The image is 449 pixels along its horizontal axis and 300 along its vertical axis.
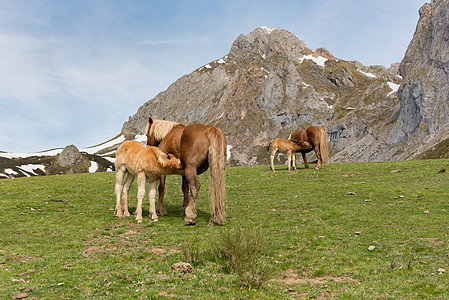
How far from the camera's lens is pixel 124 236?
12.6m

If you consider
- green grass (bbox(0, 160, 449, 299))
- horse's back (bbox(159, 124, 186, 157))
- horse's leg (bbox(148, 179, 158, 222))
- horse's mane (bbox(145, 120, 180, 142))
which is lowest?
green grass (bbox(0, 160, 449, 299))

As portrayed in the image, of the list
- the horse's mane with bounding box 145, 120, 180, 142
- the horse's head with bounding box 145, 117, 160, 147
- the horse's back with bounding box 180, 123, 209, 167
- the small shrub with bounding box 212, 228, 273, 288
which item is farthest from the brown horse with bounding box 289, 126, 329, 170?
the small shrub with bounding box 212, 228, 273, 288

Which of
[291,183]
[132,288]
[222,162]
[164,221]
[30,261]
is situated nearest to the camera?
[132,288]

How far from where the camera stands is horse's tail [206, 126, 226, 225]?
1328 centimetres

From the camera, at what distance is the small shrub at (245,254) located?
775cm

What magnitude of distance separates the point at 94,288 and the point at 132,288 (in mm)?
938

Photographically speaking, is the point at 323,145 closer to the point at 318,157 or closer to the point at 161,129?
the point at 318,157

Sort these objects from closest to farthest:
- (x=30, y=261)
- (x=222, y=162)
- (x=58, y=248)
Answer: (x=30, y=261) → (x=58, y=248) → (x=222, y=162)

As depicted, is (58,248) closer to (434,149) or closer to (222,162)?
(222,162)

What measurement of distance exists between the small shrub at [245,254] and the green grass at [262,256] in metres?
0.23

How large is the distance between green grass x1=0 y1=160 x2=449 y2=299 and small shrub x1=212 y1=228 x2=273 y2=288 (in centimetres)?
23

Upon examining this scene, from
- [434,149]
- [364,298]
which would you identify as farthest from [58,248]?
[434,149]

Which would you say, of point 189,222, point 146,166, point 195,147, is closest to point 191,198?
point 189,222

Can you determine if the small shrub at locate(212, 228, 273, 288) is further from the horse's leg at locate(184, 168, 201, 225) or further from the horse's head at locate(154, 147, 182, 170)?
the horse's head at locate(154, 147, 182, 170)
